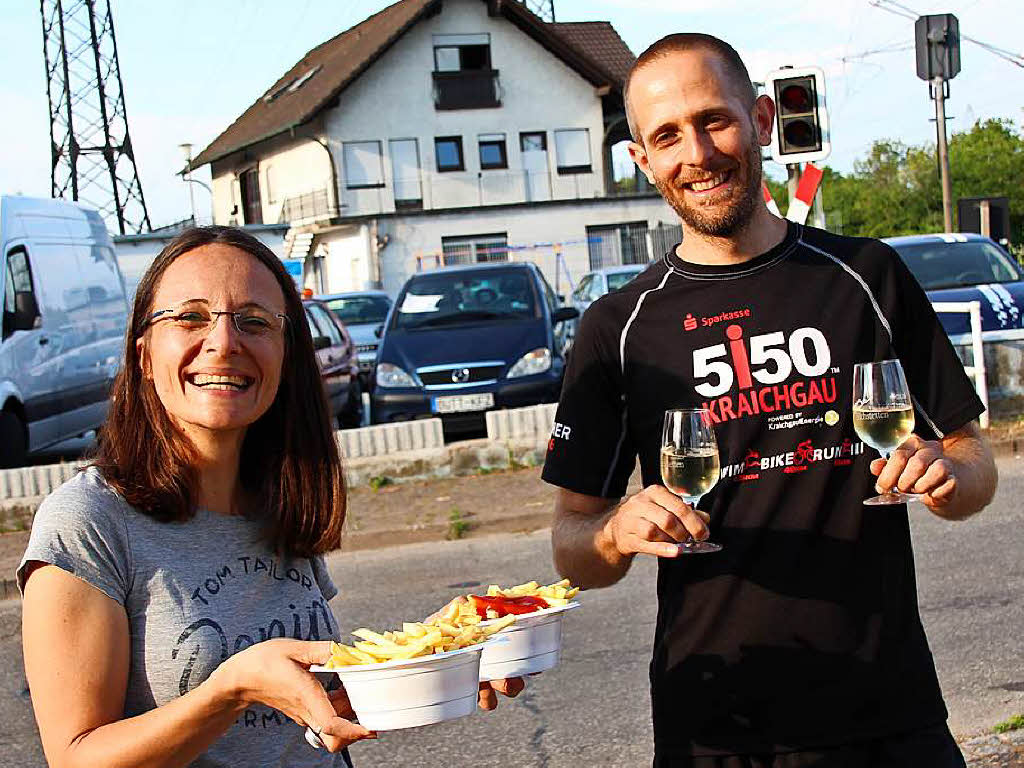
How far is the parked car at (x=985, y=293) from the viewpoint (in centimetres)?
1272

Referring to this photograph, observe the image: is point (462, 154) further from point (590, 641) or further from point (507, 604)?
point (507, 604)

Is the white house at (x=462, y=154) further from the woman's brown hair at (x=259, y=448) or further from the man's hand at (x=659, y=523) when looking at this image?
the man's hand at (x=659, y=523)

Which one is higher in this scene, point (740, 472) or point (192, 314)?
point (192, 314)

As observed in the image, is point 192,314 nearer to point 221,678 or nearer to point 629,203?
point 221,678

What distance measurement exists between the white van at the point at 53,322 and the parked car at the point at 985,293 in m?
8.15

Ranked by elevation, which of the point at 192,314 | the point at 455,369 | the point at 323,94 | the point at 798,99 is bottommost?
the point at 455,369

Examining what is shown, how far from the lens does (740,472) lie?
9.35ft

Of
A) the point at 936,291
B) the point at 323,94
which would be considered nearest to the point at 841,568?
the point at 936,291

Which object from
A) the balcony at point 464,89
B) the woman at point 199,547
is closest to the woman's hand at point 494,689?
the woman at point 199,547

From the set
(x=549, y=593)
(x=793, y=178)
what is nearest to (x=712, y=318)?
(x=549, y=593)

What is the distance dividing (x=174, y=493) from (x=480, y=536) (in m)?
7.79

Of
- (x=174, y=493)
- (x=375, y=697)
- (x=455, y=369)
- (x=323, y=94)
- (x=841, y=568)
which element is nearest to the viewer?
(x=375, y=697)

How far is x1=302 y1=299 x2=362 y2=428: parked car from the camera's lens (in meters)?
16.4

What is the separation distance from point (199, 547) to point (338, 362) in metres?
14.2
